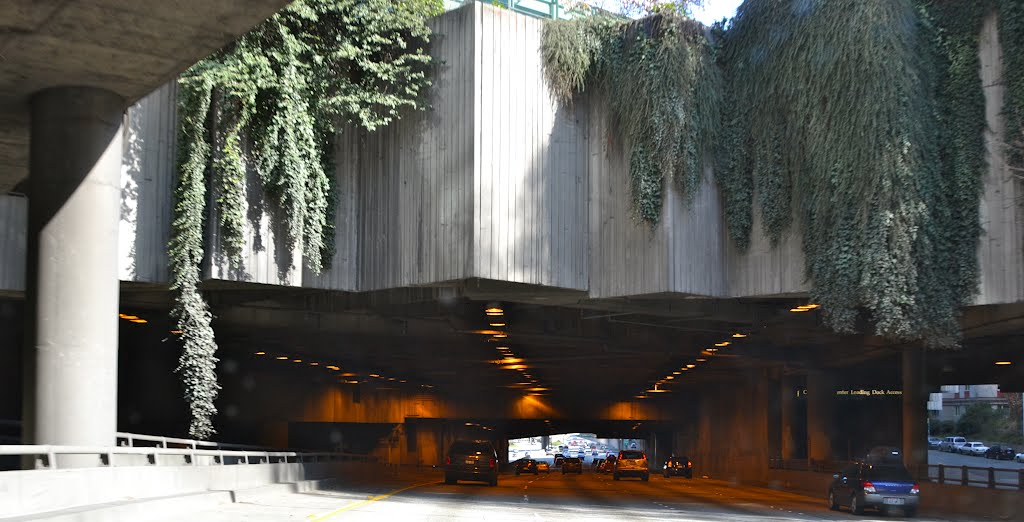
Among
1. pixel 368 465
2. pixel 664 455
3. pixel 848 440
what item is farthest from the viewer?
pixel 664 455

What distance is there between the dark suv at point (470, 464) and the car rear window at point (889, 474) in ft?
55.2

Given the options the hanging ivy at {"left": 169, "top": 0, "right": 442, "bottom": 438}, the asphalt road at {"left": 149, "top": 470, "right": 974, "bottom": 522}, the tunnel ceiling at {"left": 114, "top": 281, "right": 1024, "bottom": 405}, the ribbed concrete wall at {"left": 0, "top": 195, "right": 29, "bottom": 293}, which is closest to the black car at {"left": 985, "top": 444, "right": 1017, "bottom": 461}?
the tunnel ceiling at {"left": 114, "top": 281, "right": 1024, "bottom": 405}

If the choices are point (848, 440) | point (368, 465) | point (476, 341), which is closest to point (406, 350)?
point (476, 341)

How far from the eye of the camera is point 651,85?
2869 cm

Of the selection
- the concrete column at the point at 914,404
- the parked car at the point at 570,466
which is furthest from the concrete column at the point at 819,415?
the parked car at the point at 570,466

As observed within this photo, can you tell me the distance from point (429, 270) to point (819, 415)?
3380cm

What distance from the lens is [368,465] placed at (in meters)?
48.9

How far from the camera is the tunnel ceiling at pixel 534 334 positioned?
105 feet

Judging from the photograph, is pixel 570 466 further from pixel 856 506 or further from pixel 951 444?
pixel 856 506

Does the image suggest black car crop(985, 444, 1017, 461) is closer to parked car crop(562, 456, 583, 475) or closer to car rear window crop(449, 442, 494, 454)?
parked car crop(562, 456, 583, 475)

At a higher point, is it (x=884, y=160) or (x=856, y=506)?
(x=884, y=160)

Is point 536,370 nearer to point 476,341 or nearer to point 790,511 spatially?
point 476,341

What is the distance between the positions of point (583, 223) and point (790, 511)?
9791 millimetres

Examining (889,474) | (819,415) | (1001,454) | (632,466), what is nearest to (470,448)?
(889,474)
